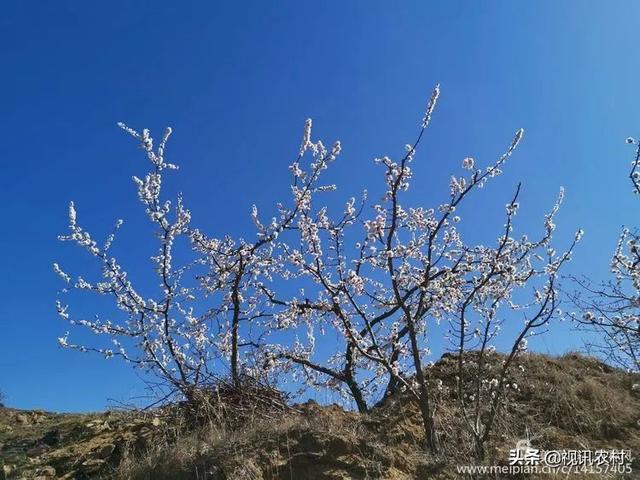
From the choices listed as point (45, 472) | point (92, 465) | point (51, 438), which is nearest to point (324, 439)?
point (92, 465)

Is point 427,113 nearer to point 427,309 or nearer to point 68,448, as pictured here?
point 427,309

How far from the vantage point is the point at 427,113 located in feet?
21.5

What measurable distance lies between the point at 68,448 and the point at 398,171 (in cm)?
510

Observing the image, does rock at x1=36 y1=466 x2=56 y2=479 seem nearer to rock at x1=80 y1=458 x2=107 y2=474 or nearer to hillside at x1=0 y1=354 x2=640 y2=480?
hillside at x1=0 y1=354 x2=640 y2=480

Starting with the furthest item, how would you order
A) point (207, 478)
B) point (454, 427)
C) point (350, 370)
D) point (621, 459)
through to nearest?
point (350, 370) < point (454, 427) < point (621, 459) < point (207, 478)

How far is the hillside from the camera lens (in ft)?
17.0

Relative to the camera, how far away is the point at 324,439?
5332 mm

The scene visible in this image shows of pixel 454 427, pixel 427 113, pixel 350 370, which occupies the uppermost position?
pixel 427 113

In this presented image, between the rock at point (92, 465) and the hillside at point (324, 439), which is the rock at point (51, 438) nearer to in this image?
the hillside at point (324, 439)

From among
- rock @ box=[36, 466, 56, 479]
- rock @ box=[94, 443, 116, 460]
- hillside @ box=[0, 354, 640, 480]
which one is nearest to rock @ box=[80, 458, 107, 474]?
hillside @ box=[0, 354, 640, 480]

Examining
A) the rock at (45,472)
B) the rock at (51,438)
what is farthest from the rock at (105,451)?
the rock at (51,438)

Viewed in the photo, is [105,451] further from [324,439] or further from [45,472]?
[324,439]

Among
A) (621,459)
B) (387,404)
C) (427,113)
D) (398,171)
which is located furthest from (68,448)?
(621,459)

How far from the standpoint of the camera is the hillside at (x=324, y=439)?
520 centimetres
